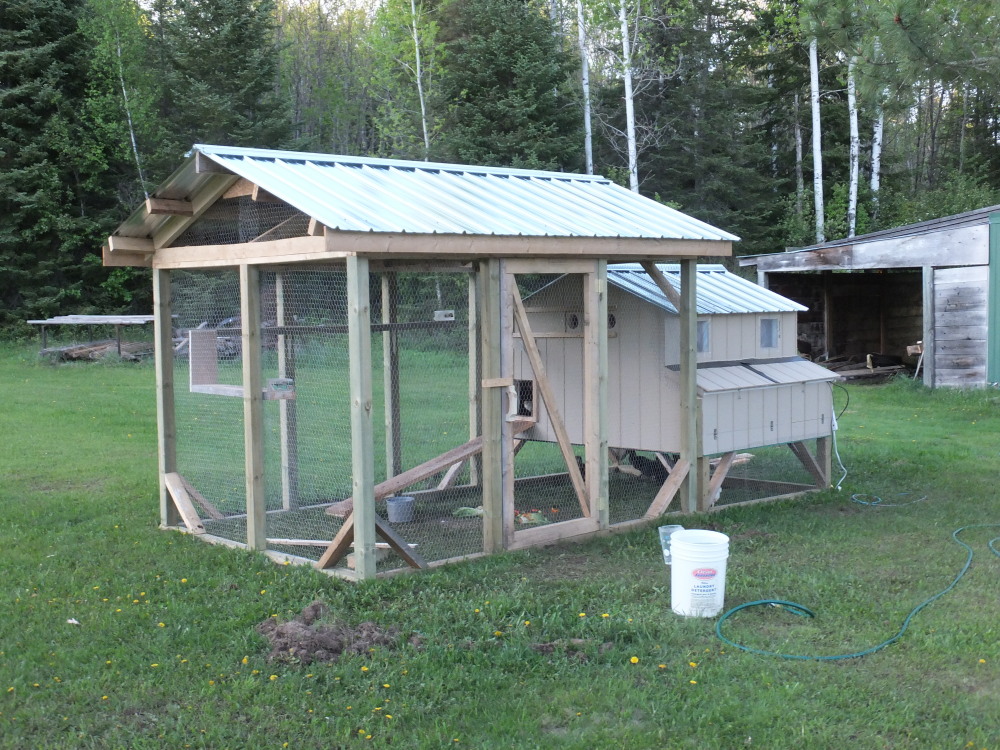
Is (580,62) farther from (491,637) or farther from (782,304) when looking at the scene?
(491,637)

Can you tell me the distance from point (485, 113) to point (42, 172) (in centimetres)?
1059

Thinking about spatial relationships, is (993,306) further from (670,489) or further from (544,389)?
(544,389)

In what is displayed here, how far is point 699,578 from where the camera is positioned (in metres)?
5.11

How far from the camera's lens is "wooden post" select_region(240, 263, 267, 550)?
20.6 feet

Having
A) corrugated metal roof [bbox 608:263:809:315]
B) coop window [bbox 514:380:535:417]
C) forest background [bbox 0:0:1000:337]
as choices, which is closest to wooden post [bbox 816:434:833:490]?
corrugated metal roof [bbox 608:263:809:315]

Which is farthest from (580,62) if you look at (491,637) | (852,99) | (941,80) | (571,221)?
(491,637)

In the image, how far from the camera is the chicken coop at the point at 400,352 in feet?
19.6

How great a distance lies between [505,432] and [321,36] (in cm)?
3044

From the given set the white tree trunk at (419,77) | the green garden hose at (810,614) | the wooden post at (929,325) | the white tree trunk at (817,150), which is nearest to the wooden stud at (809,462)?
the green garden hose at (810,614)

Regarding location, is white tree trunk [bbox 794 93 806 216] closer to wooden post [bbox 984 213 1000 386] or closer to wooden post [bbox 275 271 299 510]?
wooden post [bbox 984 213 1000 386]

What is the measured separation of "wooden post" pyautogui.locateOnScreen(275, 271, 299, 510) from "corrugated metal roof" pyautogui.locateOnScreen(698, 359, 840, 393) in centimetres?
298

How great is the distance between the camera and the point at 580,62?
22.6m

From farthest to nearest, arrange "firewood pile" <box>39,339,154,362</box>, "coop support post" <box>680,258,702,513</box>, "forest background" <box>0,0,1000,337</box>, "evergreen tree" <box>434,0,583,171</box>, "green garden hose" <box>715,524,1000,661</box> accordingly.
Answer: "forest background" <box>0,0,1000,337</box>
"evergreen tree" <box>434,0,583,171</box>
"firewood pile" <box>39,339,154,362</box>
"coop support post" <box>680,258,702,513</box>
"green garden hose" <box>715,524,1000,661</box>

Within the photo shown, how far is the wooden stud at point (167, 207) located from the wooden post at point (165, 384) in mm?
631
